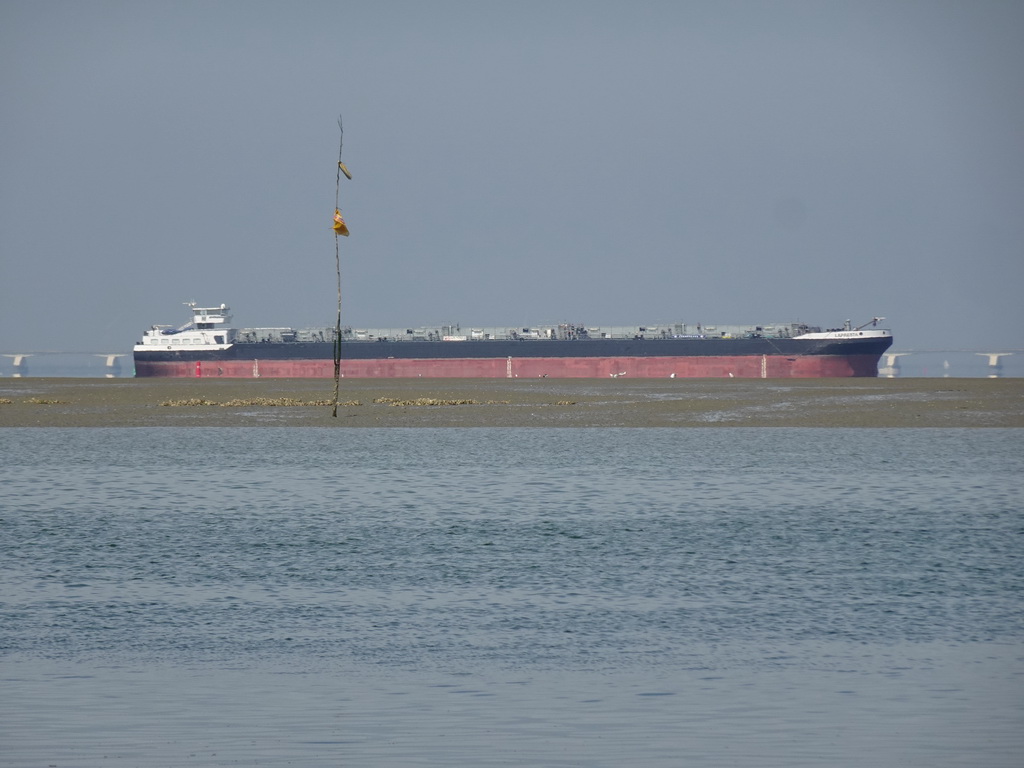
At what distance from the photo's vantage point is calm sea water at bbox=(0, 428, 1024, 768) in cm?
977

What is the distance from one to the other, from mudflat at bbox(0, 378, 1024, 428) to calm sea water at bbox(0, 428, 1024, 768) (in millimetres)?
21627

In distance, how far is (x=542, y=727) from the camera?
10062 millimetres

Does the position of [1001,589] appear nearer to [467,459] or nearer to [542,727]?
[542,727]

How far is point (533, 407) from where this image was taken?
58.9m

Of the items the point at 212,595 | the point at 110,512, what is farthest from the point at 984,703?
the point at 110,512

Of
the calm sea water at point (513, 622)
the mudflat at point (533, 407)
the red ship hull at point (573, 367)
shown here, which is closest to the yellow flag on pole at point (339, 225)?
the mudflat at point (533, 407)

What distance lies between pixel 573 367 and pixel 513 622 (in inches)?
3683

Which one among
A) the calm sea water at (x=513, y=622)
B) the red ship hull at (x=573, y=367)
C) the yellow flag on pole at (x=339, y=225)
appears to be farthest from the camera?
the red ship hull at (x=573, y=367)

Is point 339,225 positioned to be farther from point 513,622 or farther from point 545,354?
point 545,354

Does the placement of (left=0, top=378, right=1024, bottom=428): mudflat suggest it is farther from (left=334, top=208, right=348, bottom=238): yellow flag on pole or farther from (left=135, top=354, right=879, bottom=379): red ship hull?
(left=135, top=354, right=879, bottom=379): red ship hull

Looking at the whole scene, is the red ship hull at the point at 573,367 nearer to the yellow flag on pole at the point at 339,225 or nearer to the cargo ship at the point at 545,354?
the cargo ship at the point at 545,354

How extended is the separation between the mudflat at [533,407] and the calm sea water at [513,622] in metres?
21.6

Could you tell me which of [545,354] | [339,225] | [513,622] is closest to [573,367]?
[545,354]

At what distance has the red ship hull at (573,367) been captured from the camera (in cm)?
10425
